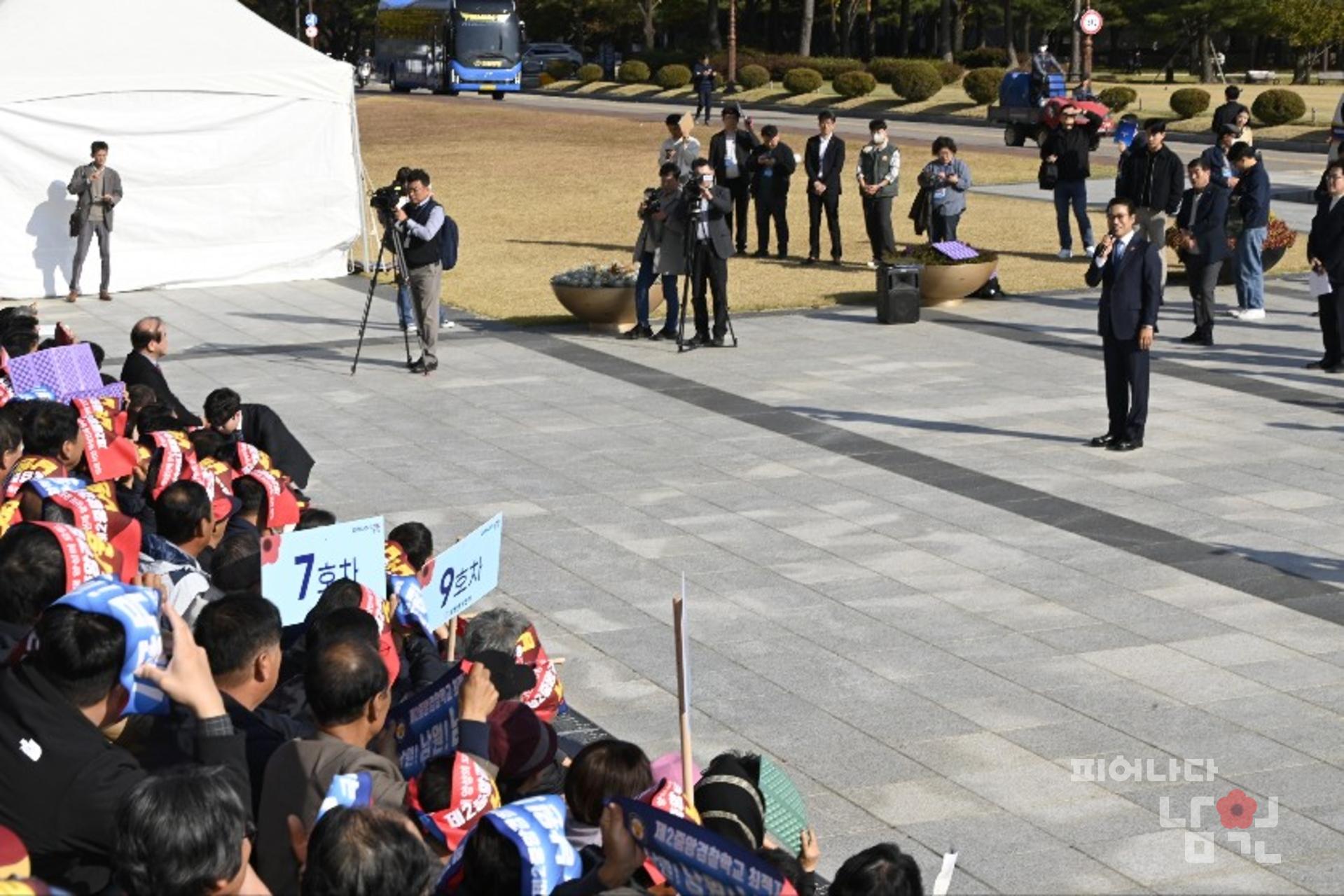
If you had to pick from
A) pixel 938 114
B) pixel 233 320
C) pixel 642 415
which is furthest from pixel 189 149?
pixel 938 114

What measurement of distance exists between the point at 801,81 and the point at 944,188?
4648 centimetres

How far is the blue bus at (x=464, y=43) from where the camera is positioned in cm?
6806

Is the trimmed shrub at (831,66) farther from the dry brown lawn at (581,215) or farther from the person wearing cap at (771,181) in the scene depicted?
the person wearing cap at (771,181)

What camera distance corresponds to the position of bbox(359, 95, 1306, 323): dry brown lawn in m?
23.3

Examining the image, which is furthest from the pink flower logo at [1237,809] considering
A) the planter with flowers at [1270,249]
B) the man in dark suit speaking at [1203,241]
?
the planter with flowers at [1270,249]

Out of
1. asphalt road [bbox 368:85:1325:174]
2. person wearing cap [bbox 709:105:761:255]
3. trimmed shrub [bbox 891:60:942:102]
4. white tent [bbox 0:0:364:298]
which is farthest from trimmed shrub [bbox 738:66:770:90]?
white tent [bbox 0:0:364:298]

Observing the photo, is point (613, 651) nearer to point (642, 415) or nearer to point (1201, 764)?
point (1201, 764)

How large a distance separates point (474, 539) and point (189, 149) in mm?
18540

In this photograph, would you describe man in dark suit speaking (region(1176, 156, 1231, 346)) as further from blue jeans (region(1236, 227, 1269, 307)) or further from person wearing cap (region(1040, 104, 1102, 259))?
person wearing cap (region(1040, 104, 1102, 259))

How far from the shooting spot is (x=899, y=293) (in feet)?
66.4

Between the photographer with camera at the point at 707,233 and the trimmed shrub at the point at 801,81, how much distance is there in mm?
50561

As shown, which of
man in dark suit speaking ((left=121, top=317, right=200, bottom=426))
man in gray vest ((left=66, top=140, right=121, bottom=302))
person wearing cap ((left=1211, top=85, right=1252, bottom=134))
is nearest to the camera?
man in dark suit speaking ((left=121, top=317, right=200, bottom=426))

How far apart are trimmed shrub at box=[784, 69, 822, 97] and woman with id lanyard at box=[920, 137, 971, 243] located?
45.9m

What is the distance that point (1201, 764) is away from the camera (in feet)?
26.7
